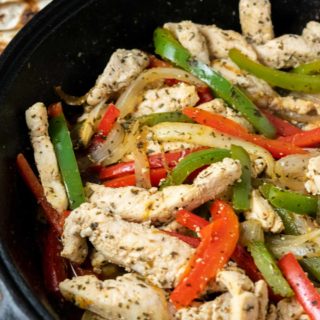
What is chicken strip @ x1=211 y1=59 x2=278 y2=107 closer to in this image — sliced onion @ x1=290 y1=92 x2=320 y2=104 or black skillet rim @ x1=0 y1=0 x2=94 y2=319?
sliced onion @ x1=290 y1=92 x2=320 y2=104

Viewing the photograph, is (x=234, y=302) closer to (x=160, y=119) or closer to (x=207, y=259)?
(x=207, y=259)

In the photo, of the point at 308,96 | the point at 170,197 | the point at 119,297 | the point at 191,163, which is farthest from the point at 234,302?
the point at 308,96

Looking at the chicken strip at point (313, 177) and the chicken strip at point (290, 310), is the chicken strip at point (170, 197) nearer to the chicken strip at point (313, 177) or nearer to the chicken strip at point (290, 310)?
the chicken strip at point (313, 177)

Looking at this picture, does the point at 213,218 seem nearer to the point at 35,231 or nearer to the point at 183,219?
the point at 183,219

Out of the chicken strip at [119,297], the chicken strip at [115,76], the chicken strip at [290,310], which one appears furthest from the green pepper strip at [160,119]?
the chicken strip at [290,310]

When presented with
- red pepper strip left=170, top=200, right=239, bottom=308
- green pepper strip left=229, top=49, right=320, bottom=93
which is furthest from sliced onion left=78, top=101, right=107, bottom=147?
red pepper strip left=170, top=200, right=239, bottom=308

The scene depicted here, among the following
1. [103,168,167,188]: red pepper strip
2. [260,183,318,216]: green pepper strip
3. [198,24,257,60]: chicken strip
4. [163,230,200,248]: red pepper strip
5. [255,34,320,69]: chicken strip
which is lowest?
[260,183,318,216]: green pepper strip
